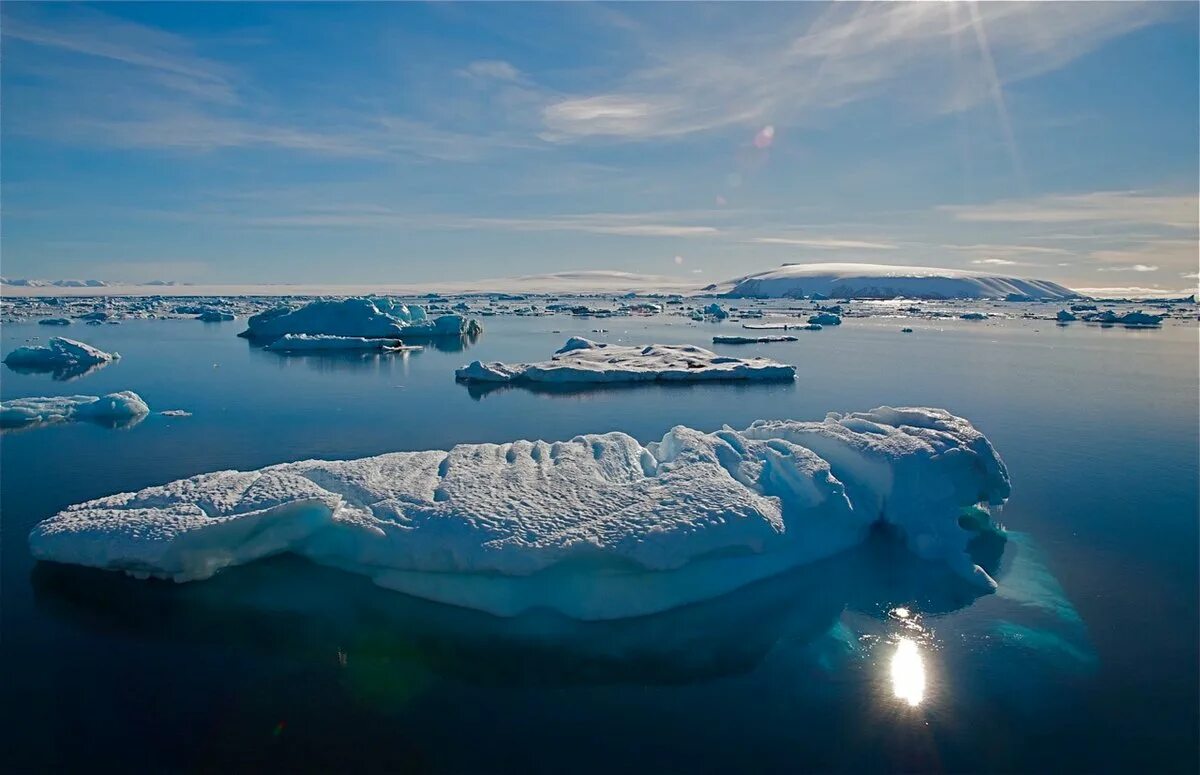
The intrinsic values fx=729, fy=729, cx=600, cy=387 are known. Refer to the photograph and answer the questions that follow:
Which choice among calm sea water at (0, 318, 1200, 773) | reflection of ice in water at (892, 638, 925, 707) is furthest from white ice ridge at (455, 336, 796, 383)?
reflection of ice in water at (892, 638, 925, 707)

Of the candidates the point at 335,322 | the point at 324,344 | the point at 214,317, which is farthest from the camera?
the point at 214,317

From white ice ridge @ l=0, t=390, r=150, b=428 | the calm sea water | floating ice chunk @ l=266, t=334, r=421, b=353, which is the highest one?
floating ice chunk @ l=266, t=334, r=421, b=353

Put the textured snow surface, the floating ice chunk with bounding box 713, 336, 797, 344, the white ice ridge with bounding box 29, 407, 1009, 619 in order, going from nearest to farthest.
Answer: the white ice ridge with bounding box 29, 407, 1009, 619, the floating ice chunk with bounding box 713, 336, 797, 344, the textured snow surface

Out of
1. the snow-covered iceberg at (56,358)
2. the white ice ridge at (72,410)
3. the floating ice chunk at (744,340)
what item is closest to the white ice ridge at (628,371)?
the white ice ridge at (72,410)

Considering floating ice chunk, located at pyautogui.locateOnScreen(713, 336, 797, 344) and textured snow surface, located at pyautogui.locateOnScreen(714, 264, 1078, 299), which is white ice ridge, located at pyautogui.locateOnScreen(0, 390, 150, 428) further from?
textured snow surface, located at pyautogui.locateOnScreen(714, 264, 1078, 299)

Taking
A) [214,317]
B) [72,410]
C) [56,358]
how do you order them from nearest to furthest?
[72,410]
[56,358]
[214,317]

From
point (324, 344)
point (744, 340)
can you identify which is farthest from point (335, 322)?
point (744, 340)

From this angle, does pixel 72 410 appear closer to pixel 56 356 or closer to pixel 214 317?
pixel 56 356
